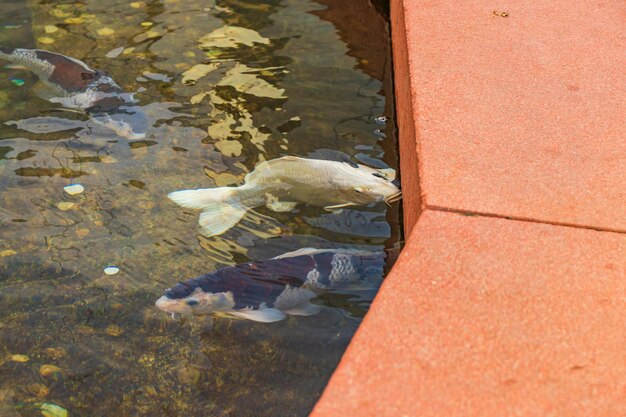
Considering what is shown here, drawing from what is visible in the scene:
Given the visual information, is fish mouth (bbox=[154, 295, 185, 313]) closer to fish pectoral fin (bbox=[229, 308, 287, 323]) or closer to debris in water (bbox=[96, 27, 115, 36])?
fish pectoral fin (bbox=[229, 308, 287, 323])

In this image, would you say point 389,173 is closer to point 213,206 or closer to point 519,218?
point 213,206

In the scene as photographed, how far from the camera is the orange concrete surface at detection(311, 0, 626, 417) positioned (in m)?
2.12

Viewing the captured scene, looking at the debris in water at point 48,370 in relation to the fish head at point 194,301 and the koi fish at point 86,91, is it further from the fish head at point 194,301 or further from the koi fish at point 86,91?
the koi fish at point 86,91

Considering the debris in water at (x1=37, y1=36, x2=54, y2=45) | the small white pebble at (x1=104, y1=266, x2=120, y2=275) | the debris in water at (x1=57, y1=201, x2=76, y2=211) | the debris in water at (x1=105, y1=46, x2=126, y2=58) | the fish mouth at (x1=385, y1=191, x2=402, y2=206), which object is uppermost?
the debris in water at (x1=37, y1=36, x2=54, y2=45)

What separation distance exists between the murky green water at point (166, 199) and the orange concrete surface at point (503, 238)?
0.65 m

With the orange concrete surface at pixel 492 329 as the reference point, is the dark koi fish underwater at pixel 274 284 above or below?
below

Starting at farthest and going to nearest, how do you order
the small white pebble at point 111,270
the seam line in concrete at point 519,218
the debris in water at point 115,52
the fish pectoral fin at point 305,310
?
1. the debris in water at point 115,52
2. the small white pebble at point 111,270
3. the fish pectoral fin at point 305,310
4. the seam line in concrete at point 519,218

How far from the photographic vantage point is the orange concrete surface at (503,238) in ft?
6.95

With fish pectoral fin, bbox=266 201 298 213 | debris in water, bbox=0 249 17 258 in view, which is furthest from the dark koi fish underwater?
debris in water, bbox=0 249 17 258

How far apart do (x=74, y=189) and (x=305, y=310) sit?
5.21 feet

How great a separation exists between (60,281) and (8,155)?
1.28m

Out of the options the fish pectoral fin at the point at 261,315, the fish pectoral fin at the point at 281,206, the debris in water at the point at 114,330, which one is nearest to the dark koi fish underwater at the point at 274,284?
the fish pectoral fin at the point at 261,315

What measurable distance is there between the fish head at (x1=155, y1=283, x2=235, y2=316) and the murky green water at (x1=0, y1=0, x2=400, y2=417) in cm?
7

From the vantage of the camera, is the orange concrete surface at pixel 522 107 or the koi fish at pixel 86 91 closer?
A: the orange concrete surface at pixel 522 107
